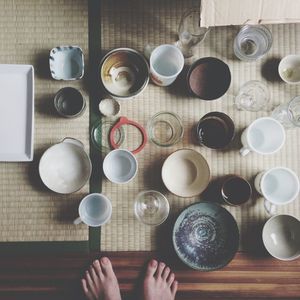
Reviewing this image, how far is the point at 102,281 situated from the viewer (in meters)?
1.47

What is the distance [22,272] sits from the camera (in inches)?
56.1

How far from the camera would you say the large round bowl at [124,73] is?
137 cm

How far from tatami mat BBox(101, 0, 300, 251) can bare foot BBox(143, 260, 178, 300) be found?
0.10m

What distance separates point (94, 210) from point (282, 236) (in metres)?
0.69

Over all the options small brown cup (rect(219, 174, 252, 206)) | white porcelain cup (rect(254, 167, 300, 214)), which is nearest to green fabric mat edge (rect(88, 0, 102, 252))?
small brown cup (rect(219, 174, 252, 206))

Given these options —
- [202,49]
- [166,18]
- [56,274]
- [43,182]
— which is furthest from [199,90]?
[56,274]

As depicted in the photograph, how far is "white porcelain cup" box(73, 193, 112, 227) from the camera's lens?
4.47 ft

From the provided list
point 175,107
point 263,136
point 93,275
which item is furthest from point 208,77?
point 93,275

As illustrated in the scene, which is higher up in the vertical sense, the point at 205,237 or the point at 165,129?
the point at 165,129

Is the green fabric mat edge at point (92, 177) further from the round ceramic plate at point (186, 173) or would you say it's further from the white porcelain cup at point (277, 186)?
the white porcelain cup at point (277, 186)

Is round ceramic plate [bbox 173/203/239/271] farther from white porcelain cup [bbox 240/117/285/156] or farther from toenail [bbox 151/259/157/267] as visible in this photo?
white porcelain cup [bbox 240/117/285/156]

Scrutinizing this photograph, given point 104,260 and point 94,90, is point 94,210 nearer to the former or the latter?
point 104,260

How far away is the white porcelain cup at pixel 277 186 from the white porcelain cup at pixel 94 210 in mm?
542

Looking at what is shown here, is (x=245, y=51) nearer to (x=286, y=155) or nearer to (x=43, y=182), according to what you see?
(x=286, y=155)
